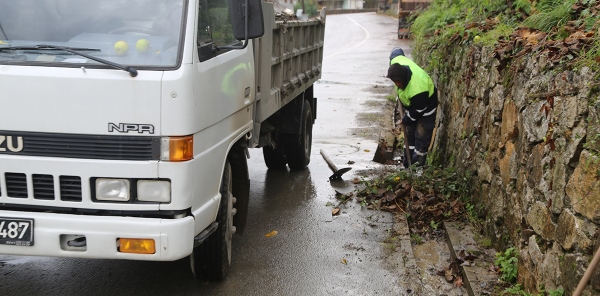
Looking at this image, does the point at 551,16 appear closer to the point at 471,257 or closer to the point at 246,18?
the point at 471,257

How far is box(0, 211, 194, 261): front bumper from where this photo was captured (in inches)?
154

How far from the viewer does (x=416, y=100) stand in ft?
27.2

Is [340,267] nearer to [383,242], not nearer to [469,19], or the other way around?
[383,242]

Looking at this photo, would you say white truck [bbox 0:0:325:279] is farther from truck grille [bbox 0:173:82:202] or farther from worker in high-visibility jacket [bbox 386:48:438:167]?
worker in high-visibility jacket [bbox 386:48:438:167]

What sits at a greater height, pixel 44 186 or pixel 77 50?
pixel 77 50

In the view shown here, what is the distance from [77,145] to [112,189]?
32 centimetres

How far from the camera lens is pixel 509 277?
482 centimetres

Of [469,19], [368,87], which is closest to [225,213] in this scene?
[469,19]

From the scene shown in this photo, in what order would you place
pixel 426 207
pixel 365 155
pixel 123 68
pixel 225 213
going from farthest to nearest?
pixel 365 155 → pixel 426 207 → pixel 225 213 → pixel 123 68

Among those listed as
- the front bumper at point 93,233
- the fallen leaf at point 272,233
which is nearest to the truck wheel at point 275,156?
the fallen leaf at point 272,233

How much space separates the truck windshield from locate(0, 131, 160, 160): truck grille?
433 mm

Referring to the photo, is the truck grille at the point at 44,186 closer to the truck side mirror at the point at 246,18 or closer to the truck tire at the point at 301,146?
the truck side mirror at the point at 246,18

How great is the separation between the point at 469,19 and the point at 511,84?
137 inches

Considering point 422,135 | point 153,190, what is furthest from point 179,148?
point 422,135
